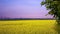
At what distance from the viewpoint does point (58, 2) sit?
9.73 meters

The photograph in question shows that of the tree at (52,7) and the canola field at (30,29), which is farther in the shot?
the tree at (52,7)

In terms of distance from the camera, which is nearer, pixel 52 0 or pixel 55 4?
pixel 55 4

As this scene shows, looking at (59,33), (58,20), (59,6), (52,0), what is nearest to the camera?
(59,33)

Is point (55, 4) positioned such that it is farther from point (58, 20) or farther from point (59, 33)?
point (59, 33)

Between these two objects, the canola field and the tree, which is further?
the tree

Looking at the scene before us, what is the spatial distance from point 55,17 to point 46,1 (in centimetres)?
138

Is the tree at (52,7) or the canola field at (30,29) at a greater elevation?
the tree at (52,7)

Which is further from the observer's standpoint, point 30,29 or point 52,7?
point 52,7

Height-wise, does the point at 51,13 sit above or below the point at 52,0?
below

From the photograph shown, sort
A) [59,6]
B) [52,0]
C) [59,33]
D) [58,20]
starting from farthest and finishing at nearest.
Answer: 1. [58,20]
2. [52,0]
3. [59,6]
4. [59,33]

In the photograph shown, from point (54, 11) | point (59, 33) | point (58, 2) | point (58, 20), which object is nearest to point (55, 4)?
point (58, 2)

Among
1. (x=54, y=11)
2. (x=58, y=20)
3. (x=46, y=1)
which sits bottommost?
(x=58, y=20)

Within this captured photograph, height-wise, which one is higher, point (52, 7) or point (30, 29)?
point (52, 7)

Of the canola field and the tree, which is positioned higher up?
the tree
